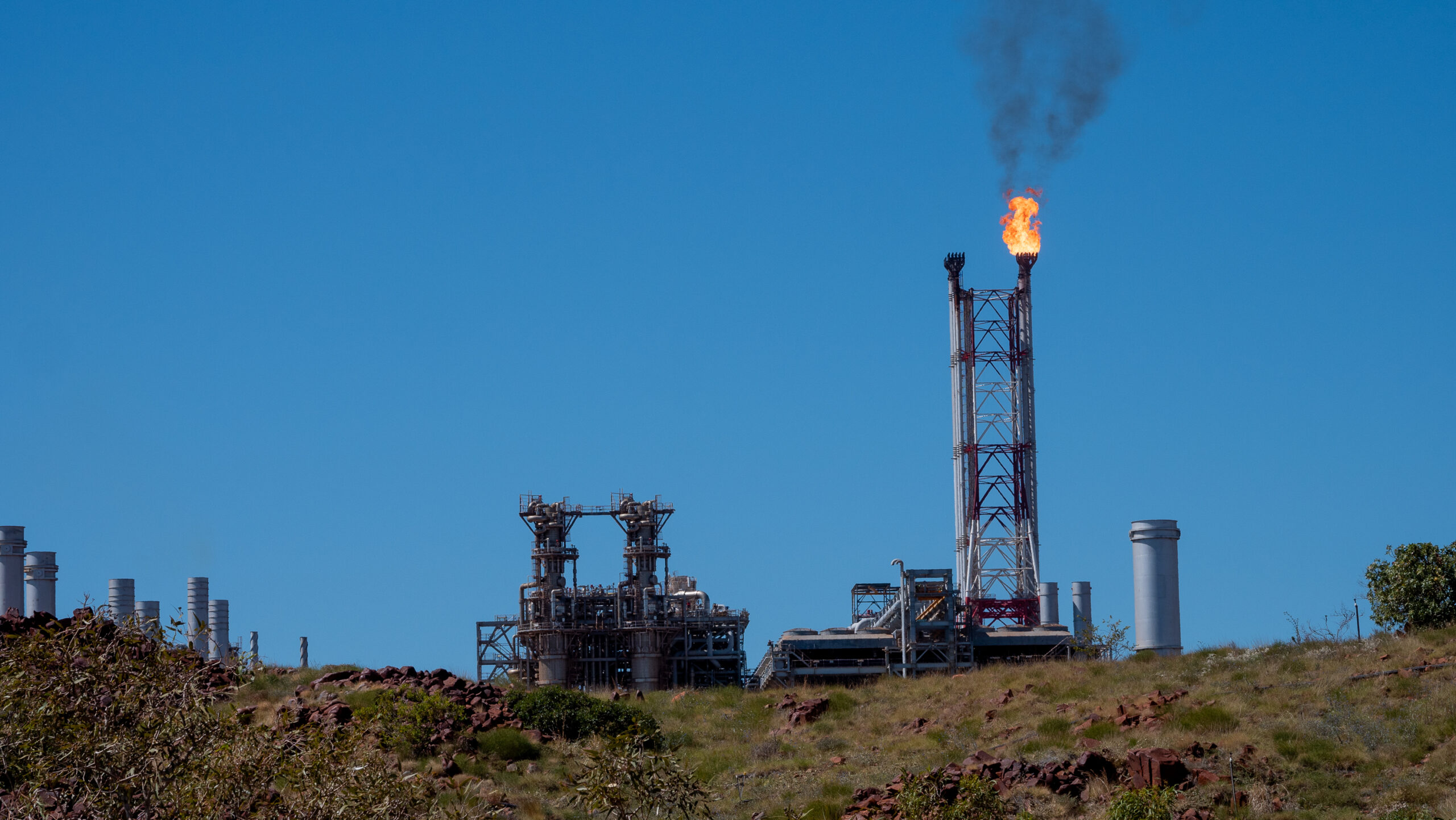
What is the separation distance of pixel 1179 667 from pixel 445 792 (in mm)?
24304

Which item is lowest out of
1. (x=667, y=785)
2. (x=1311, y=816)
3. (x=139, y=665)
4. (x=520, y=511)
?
(x=1311, y=816)

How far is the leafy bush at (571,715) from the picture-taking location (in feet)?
147

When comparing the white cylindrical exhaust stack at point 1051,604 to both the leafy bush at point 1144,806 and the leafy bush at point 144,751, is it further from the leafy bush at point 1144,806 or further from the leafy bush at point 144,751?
the leafy bush at point 144,751

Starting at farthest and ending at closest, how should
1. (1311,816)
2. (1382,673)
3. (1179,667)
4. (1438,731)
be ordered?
1. (1179,667)
2. (1382,673)
3. (1438,731)
4. (1311,816)

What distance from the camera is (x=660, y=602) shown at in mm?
69938

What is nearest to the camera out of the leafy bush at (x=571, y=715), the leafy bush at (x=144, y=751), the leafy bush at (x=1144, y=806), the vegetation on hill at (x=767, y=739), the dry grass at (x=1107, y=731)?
the leafy bush at (x=144, y=751)

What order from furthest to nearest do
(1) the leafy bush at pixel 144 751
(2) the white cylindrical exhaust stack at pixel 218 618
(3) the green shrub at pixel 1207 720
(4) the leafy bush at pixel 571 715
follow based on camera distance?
(2) the white cylindrical exhaust stack at pixel 218 618, (4) the leafy bush at pixel 571 715, (3) the green shrub at pixel 1207 720, (1) the leafy bush at pixel 144 751

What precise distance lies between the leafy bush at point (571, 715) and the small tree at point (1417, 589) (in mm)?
24113

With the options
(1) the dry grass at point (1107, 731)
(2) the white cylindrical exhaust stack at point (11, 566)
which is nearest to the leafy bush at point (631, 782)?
(1) the dry grass at point (1107, 731)

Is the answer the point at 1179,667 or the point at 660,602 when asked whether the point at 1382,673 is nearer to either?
the point at 1179,667

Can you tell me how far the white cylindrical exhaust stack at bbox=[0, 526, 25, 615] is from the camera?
5388 cm

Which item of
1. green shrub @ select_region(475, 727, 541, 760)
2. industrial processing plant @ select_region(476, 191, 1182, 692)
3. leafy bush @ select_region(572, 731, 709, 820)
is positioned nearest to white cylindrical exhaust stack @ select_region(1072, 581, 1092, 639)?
industrial processing plant @ select_region(476, 191, 1182, 692)

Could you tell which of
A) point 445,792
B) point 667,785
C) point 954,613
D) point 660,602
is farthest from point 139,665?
point 660,602

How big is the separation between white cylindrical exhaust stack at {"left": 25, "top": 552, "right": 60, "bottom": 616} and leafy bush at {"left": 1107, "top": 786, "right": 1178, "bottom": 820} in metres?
42.5
